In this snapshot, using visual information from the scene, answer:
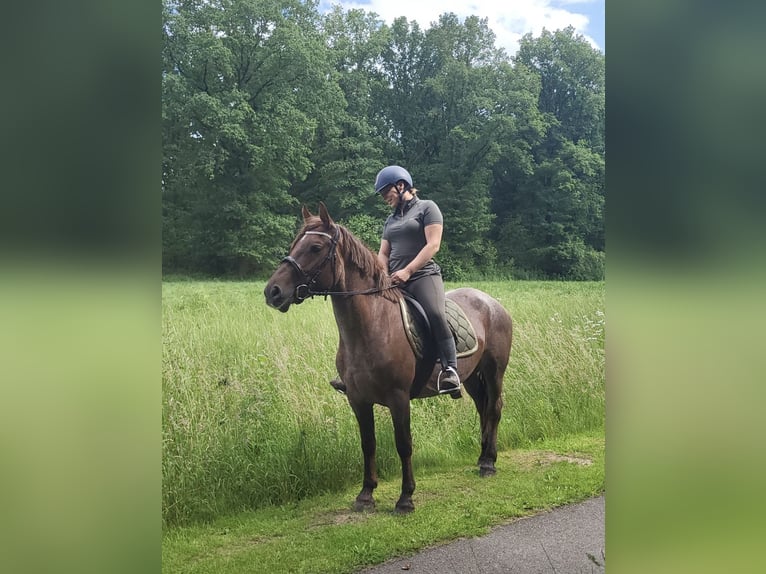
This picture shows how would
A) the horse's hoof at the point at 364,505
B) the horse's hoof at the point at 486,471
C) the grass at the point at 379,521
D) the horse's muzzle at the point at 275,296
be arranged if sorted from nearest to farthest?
1. the horse's muzzle at the point at 275,296
2. the grass at the point at 379,521
3. the horse's hoof at the point at 364,505
4. the horse's hoof at the point at 486,471

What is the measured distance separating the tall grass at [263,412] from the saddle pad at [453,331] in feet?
1.57

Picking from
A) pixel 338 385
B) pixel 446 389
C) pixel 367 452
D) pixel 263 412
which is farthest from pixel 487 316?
pixel 263 412

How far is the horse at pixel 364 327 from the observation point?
12.5 feet

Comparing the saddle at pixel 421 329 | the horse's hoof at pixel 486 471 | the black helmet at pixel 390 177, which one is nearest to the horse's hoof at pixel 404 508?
the horse's hoof at pixel 486 471

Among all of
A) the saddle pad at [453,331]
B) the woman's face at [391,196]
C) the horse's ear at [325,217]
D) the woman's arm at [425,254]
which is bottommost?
the saddle pad at [453,331]

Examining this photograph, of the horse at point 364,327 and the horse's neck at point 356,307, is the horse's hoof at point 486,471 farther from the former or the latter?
the horse's neck at point 356,307

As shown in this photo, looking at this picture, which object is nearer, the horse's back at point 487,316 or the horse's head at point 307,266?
the horse's head at point 307,266

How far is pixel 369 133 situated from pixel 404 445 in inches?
93.7

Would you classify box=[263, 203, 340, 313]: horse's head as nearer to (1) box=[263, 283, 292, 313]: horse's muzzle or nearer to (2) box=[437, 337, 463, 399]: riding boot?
(1) box=[263, 283, 292, 313]: horse's muzzle

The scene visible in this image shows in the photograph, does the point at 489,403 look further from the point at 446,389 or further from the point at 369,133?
the point at 369,133

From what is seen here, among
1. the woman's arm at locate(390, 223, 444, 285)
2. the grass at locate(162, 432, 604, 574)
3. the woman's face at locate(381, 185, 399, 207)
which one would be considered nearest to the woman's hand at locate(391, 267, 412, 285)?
the woman's arm at locate(390, 223, 444, 285)

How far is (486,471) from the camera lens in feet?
15.4

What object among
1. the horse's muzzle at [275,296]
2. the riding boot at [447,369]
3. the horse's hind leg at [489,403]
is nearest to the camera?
the horse's muzzle at [275,296]
